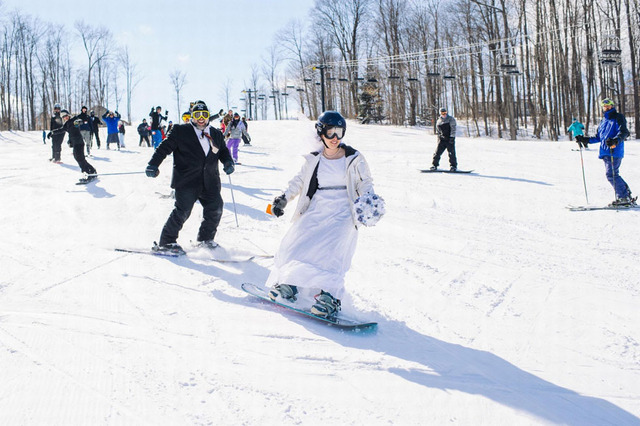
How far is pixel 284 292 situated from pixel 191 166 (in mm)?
2176

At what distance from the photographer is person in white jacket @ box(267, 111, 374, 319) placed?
12.6 feet

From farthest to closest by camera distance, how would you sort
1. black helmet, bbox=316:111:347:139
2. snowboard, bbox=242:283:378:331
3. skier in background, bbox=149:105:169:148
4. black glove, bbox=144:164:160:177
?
1. skier in background, bbox=149:105:169:148
2. black glove, bbox=144:164:160:177
3. black helmet, bbox=316:111:347:139
4. snowboard, bbox=242:283:378:331

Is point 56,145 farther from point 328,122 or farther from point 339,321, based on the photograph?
point 339,321

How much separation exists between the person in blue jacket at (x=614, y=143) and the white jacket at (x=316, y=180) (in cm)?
636

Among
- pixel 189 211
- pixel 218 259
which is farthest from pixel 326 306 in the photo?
pixel 189 211

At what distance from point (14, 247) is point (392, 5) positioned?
142 ft

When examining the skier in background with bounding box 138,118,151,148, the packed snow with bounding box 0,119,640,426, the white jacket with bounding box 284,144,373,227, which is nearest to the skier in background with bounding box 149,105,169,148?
the skier in background with bounding box 138,118,151,148

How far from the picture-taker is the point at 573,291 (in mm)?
4590

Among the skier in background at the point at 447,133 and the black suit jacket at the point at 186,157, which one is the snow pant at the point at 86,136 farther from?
the black suit jacket at the point at 186,157

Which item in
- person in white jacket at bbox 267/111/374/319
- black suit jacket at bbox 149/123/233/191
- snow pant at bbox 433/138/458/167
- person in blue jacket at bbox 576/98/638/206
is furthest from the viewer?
snow pant at bbox 433/138/458/167

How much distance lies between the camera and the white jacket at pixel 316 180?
4004 millimetres

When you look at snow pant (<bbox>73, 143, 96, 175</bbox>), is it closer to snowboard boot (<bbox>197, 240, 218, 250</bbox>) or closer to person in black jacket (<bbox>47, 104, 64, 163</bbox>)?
person in black jacket (<bbox>47, 104, 64, 163</bbox>)

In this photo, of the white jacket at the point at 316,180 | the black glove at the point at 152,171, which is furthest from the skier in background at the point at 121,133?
the white jacket at the point at 316,180

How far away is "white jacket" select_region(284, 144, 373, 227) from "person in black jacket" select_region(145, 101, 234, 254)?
1.64 meters
